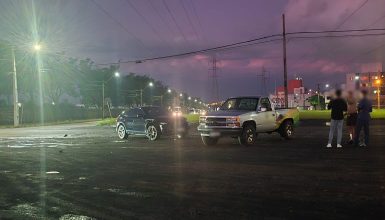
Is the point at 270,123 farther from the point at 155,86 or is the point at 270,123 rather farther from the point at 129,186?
the point at 155,86

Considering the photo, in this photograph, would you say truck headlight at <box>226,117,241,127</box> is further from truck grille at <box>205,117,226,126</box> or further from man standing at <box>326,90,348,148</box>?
man standing at <box>326,90,348,148</box>

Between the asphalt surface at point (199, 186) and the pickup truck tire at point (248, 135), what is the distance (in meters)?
3.07

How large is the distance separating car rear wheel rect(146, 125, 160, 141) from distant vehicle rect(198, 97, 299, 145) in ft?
12.6

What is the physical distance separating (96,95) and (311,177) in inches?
3999

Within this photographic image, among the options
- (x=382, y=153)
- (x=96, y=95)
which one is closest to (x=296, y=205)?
(x=382, y=153)

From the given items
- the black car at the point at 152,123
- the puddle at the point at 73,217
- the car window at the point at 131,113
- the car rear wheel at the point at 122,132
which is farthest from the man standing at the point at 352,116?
the puddle at the point at 73,217

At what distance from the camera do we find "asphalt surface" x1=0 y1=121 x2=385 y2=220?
695cm

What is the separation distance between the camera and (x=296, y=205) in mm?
7227

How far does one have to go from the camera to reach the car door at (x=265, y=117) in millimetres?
19016

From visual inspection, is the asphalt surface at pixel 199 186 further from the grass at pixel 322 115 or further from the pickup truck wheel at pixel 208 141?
the grass at pixel 322 115

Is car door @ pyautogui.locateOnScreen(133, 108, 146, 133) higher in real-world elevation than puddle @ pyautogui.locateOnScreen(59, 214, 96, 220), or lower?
higher

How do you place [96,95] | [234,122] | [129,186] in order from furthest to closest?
[96,95] < [234,122] < [129,186]

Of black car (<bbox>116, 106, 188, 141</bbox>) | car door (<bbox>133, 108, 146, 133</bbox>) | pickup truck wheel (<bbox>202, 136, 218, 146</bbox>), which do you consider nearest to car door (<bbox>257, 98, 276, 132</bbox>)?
pickup truck wheel (<bbox>202, 136, 218, 146</bbox>)

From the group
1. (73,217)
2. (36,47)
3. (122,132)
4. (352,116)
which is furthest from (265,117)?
(36,47)
